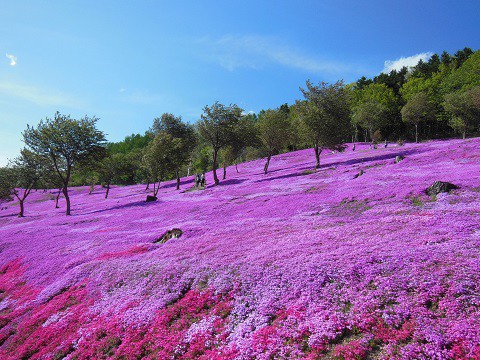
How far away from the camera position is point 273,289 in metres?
9.20

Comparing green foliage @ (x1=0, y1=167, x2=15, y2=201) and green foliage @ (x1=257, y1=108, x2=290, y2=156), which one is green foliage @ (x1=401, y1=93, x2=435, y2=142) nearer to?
green foliage @ (x1=257, y1=108, x2=290, y2=156)

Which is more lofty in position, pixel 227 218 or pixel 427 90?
pixel 427 90

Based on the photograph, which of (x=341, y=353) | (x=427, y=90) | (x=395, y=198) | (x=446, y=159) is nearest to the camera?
(x=341, y=353)

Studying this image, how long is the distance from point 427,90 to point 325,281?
405 ft

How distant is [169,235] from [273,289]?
1239cm

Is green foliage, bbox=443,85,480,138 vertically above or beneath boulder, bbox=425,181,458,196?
above

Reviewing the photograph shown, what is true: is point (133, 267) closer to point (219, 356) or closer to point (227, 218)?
point (219, 356)

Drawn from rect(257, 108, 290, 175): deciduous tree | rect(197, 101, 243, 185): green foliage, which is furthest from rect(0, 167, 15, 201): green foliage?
rect(257, 108, 290, 175): deciduous tree

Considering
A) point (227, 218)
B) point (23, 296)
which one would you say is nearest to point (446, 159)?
point (227, 218)

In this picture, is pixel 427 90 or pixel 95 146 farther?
pixel 427 90

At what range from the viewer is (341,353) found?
6031mm

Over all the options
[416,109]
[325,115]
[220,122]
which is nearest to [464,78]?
[416,109]

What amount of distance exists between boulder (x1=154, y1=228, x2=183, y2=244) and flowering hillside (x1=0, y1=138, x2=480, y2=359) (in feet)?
1.77

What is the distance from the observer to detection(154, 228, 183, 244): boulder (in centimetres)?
1919
